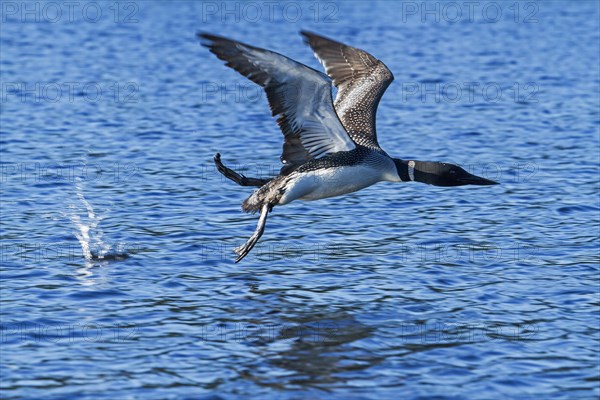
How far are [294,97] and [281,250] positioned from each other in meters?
2.62

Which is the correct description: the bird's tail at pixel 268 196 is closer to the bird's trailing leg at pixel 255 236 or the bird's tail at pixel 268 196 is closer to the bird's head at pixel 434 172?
the bird's trailing leg at pixel 255 236

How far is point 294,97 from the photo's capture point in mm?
11656

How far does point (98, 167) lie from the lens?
18016 millimetres

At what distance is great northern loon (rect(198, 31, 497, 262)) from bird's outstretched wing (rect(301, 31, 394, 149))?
2cm

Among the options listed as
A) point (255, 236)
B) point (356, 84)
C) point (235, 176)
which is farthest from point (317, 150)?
point (356, 84)

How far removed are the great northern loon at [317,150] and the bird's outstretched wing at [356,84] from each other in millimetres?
16

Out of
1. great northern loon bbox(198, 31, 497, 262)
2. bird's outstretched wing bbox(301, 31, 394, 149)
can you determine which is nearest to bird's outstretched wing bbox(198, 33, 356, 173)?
great northern loon bbox(198, 31, 497, 262)

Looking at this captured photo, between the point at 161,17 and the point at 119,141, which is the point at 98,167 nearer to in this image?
the point at 119,141

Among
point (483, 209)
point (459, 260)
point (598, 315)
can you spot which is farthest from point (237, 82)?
point (598, 315)

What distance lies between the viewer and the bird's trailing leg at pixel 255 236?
12305mm

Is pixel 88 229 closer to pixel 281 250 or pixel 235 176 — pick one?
pixel 281 250

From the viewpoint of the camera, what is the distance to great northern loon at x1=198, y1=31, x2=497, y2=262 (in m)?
11.4

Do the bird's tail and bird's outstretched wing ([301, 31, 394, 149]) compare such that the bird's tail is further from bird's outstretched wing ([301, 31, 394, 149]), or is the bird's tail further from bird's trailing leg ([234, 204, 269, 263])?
bird's outstretched wing ([301, 31, 394, 149])

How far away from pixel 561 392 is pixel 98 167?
10273 millimetres
